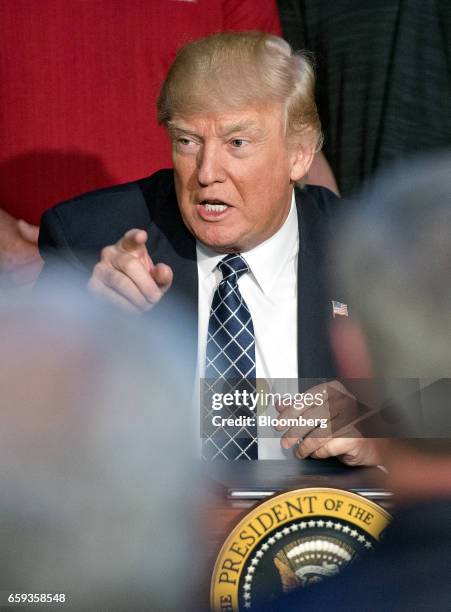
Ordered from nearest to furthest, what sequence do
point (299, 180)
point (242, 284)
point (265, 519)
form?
point (265, 519)
point (242, 284)
point (299, 180)

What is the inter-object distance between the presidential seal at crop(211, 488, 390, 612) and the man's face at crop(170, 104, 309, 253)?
0.34 metres

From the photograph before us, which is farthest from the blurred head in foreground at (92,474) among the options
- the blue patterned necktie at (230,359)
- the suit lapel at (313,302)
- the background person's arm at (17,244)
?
the background person's arm at (17,244)

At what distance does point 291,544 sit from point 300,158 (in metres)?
0.48

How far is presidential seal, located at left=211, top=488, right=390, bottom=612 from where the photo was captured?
77 centimetres

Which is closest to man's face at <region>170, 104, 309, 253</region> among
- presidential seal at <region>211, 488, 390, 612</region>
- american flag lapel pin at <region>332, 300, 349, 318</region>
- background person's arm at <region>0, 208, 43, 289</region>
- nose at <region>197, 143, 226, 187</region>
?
nose at <region>197, 143, 226, 187</region>

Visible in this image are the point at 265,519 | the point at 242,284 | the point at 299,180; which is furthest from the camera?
the point at 299,180

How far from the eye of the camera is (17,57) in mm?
1146

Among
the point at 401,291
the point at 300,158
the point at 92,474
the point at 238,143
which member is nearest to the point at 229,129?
the point at 238,143

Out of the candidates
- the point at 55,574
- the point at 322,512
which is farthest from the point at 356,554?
the point at 55,574

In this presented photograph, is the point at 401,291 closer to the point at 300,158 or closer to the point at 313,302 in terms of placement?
the point at 313,302

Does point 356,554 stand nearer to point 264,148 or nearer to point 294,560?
point 294,560

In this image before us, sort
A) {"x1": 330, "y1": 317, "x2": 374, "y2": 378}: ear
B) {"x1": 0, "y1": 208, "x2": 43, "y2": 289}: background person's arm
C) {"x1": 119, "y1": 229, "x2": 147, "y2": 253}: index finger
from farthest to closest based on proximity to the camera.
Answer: {"x1": 0, "y1": 208, "x2": 43, "y2": 289}: background person's arm, {"x1": 330, "y1": 317, "x2": 374, "y2": 378}: ear, {"x1": 119, "y1": 229, "x2": 147, "y2": 253}: index finger

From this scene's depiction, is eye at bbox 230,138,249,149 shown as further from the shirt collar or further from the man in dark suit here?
the shirt collar

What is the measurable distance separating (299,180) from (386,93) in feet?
0.56
